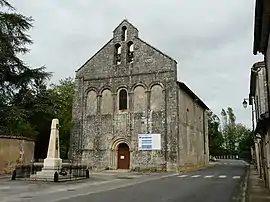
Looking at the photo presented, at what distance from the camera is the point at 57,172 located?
71.3 ft

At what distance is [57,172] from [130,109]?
1561 cm

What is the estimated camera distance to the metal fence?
880 inches

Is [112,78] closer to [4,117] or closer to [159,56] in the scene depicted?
[159,56]

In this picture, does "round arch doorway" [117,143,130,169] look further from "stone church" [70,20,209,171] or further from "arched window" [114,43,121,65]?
"arched window" [114,43,121,65]

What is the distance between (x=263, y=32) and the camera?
34.3 feet

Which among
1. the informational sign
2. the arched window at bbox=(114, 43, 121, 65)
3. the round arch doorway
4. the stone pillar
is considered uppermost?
the arched window at bbox=(114, 43, 121, 65)

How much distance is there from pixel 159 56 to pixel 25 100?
46.0ft

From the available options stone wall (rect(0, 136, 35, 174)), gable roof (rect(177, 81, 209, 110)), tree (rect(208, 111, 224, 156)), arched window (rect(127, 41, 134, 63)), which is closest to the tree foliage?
tree (rect(208, 111, 224, 156))

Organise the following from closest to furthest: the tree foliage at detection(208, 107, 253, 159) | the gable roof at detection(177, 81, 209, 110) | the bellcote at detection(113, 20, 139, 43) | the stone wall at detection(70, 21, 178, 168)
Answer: the stone wall at detection(70, 21, 178, 168) → the gable roof at detection(177, 81, 209, 110) → the bellcote at detection(113, 20, 139, 43) → the tree foliage at detection(208, 107, 253, 159)

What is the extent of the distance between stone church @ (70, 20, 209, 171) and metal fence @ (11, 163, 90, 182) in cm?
1012

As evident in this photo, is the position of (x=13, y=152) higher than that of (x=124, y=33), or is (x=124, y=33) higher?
(x=124, y=33)

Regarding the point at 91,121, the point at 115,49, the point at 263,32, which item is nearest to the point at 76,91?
the point at 91,121

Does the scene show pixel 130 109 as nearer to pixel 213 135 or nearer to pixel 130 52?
pixel 130 52

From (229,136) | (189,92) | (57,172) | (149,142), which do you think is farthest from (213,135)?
(57,172)
